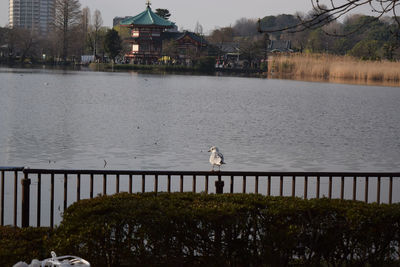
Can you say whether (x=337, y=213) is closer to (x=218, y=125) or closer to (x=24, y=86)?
(x=218, y=125)

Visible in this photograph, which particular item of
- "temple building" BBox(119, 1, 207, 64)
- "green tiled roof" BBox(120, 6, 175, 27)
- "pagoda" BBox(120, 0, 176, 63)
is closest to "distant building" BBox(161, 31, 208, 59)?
"temple building" BBox(119, 1, 207, 64)

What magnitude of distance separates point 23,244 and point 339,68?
52.5 m

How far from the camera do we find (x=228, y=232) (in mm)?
4512

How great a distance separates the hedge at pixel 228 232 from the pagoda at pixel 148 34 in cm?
8136

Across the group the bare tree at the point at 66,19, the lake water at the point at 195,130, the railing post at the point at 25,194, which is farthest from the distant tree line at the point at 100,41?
the railing post at the point at 25,194

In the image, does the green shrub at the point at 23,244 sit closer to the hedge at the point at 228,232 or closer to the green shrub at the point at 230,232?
the hedge at the point at 228,232

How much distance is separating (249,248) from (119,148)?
43.0 ft

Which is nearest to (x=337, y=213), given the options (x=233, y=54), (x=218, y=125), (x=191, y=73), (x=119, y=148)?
(x=119, y=148)

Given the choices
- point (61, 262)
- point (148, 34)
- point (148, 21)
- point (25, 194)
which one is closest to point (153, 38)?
point (148, 34)

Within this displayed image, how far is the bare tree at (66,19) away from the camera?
100812 millimetres

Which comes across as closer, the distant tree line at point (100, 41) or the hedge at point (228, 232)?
the hedge at point (228, 232)

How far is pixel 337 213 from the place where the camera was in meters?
4.64

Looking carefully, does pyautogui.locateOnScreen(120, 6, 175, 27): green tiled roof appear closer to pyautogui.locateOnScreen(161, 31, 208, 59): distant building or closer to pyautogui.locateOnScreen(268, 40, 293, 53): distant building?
pyautogui.locateOnScreen(161, 31, 208, 59): distant building

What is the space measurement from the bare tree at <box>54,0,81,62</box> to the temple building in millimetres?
17641
